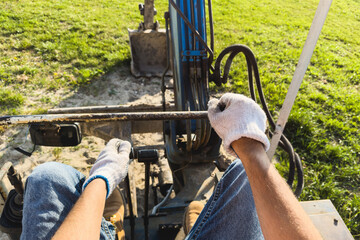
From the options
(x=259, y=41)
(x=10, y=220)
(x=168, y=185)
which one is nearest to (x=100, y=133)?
(x=168, y=185)

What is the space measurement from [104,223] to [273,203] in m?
0.93

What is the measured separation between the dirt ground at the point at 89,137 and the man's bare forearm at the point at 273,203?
223 centimetres

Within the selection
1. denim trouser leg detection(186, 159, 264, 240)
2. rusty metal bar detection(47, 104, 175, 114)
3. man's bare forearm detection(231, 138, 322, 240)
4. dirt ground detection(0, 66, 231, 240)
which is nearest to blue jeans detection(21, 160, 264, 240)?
denim trouser leg detection(186, 159, 264, 240)

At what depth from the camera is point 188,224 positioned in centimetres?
160

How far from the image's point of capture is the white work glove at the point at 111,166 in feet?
3.78

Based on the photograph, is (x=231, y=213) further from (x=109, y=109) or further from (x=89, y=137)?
(x=89, y=137)

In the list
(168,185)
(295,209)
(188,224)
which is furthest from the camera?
(168,185)

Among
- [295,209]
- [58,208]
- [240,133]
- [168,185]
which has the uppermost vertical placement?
[240,133]

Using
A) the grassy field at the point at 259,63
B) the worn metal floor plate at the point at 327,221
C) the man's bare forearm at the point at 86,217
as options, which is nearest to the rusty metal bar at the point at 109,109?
the grassy field at the point at 259,63

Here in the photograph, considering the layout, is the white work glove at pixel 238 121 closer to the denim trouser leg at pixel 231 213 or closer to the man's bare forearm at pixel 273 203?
the man's bare forearm at pixel 273 203

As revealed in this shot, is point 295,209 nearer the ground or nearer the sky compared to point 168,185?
nearer the sky

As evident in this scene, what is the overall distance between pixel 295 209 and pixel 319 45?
6564 millimetres

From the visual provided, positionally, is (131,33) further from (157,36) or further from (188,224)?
(188,224)

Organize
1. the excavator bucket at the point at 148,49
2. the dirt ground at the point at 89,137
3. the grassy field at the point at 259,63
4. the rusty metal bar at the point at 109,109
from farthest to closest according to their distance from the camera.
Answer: the excavator bucket at the point at 148,49
the grassy field at the point at 259,63
the dirt ground at the point at 89,137
the rusty metal bar at the point at 109,109
